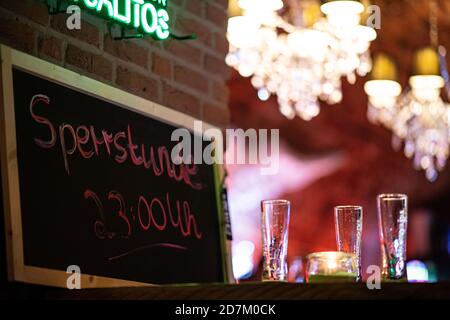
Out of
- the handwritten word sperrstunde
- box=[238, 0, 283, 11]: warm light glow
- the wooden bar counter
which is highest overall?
box=[238, 0, 283, 11]: warm light glow

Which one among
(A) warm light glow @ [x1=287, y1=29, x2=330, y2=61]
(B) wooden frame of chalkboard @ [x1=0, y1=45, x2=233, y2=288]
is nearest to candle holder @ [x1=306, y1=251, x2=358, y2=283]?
(B) wooden frame of chalkboard @ [x1=0, y1=45, x2=233, y2=288]

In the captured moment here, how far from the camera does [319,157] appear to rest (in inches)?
543

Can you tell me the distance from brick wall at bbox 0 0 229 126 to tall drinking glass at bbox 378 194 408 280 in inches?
44.7

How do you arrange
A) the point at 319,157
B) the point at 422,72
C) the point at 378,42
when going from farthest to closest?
the point at 319,157, the point at 378,42, the point at 422,72

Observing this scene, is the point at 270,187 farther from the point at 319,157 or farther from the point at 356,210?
the point at 356,210

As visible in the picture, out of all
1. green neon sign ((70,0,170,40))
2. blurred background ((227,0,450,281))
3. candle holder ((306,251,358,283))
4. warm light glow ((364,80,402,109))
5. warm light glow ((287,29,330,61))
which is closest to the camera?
candle holder ((306,251,358,283))

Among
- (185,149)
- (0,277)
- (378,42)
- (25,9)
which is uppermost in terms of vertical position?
(378,42)

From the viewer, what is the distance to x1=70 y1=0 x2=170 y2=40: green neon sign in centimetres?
305

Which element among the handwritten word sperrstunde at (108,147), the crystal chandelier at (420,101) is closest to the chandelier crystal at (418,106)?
the crystal chandelier at (420,101)

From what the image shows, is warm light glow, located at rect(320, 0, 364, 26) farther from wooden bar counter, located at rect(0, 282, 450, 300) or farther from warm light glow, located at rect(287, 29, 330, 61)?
wooden bar counter, located at rect(0, 282, 450, 300)

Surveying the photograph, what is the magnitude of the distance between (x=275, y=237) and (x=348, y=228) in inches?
8.7

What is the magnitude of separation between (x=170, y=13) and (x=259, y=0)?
2.39 metres

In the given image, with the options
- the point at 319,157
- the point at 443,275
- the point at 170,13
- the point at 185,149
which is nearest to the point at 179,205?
the point at 185,149

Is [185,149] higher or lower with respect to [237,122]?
lower
